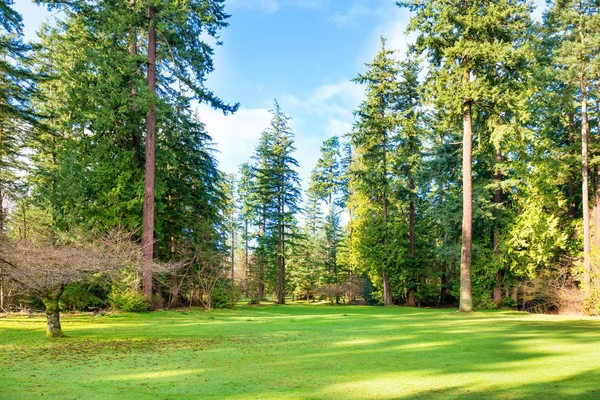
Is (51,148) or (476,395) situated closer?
(476,395)

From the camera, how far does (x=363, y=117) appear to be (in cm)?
3136

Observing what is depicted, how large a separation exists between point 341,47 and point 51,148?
19.0 meters

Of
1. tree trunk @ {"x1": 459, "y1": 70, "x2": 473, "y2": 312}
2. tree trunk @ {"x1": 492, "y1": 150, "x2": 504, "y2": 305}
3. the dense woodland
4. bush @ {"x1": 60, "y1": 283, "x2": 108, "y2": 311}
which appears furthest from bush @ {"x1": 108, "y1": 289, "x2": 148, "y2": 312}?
tree trunk @ {"x1": 492, "y1": 150, "x2": 504, "y2": 305}

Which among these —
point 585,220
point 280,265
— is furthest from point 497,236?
point 280,265

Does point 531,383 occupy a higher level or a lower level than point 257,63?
lower

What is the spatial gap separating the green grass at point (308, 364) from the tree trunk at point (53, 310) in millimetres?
510

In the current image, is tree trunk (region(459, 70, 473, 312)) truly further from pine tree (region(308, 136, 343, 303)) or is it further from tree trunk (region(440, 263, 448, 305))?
pine tree (region(308, 136, 343, 303))

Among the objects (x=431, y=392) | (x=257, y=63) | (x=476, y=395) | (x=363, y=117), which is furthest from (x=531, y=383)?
(x=363, y=117)

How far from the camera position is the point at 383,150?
1248 inches

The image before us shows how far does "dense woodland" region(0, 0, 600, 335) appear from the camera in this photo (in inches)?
766

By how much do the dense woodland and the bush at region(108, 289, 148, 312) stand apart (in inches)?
2.6

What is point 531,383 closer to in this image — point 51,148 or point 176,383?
point 176,383

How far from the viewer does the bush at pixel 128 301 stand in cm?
1919

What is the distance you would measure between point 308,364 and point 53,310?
7.84 m
